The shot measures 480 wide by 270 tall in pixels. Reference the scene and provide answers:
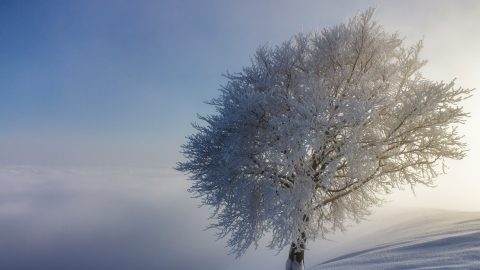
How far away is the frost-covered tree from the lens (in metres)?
11.1

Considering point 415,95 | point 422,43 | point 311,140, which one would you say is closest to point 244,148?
point 311,140

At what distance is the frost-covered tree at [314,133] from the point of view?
11.1 m

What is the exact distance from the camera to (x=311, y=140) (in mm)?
10641

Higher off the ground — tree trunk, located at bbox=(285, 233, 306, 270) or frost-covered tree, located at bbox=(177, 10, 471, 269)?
frost-covered tree, located at bbox=(177, 10, 471, 269)

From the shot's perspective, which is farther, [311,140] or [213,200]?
[213,200]

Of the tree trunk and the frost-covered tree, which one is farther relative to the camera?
the tree trunk

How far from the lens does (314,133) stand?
10.9 metres

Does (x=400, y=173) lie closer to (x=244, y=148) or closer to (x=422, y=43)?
(x=422, y=43)

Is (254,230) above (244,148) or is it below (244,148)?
below

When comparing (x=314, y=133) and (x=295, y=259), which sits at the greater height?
(x=314, y=133)

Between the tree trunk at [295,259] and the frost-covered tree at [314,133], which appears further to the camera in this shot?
the tree trunk at [295,259]

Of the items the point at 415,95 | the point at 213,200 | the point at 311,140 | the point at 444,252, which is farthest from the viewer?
the point at 213,200

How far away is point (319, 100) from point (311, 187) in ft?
9.48

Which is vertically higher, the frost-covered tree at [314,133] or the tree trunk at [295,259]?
the frost-covered tree at [314,133]
